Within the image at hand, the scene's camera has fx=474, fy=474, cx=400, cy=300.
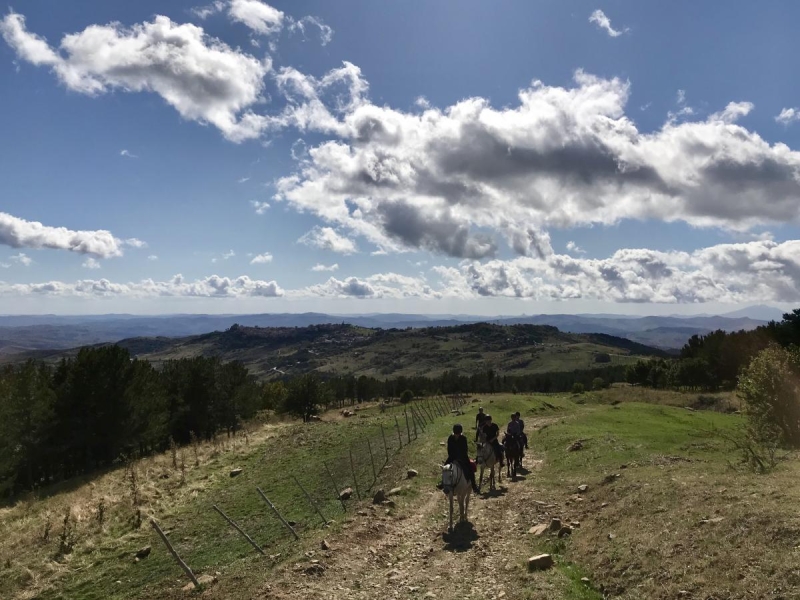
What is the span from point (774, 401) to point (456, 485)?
21511mm

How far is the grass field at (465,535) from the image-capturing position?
11734 mm

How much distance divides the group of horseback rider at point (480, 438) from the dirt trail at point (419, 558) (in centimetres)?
208

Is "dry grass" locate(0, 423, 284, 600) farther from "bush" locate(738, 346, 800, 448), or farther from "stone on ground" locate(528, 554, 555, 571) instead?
"bush" locate(738, 346, 800, 448)

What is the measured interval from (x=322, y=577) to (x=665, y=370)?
11918 cm

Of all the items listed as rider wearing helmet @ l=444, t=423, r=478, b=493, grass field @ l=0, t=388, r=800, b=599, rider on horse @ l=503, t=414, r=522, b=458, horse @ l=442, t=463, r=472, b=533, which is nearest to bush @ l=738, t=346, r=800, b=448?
grass field @ l=0, t=388, r=800, b=599

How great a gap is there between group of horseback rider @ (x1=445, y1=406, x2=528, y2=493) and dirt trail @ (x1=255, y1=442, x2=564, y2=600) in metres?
2.08

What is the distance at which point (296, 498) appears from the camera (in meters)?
26.3

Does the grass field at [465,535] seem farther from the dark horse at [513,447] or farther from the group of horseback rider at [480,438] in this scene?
the group of horseback rider at [480,438]

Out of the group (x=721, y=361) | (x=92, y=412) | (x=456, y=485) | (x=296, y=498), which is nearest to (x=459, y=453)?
(x=456, y=485)

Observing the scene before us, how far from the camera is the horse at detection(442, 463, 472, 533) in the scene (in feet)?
56.6

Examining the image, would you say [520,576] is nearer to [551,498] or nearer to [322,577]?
[322,577]

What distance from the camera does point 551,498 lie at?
2069 centimetres

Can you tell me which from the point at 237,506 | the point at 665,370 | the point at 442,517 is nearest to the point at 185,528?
the point at 237,506

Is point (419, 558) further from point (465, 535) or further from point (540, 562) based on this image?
point (540, 562)
